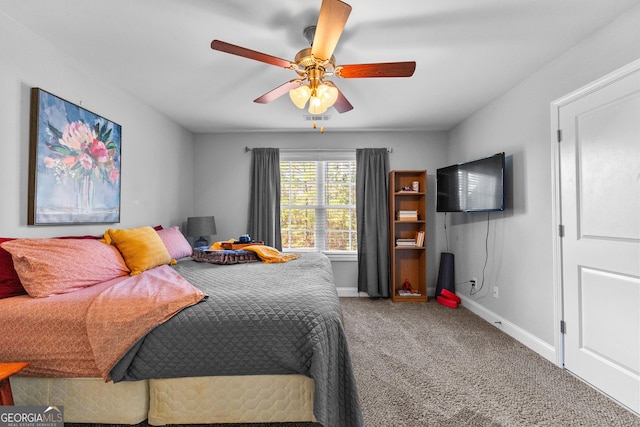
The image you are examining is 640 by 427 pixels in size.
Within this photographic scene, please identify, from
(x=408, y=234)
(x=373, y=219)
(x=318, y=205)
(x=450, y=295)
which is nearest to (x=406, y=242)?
(x=408, y=234)

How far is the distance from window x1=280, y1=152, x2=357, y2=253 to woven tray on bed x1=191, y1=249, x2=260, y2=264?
169cm

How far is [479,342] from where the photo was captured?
2887mm

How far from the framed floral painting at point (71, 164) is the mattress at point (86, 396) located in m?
1.04

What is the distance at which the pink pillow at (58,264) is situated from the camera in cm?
169

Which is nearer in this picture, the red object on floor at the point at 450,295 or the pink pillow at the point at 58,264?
the pink pillow at the point at 58,264

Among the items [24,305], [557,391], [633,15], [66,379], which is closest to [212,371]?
[66,379]

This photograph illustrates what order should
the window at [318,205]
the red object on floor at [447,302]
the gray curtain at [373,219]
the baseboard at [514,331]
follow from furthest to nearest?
the window at [318,205] < the gray curtain at [373,219] < the red object on floor at [447,302] < the baseboard at [514,331]

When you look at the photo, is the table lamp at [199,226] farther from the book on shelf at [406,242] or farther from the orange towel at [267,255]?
the book on shelf at [406,242]

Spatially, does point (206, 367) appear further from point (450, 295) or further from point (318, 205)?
point (450, 295)

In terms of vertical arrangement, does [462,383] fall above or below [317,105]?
below

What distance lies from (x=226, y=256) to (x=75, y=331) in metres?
1.44

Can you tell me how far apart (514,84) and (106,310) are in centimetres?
366

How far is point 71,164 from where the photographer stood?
2.34 m

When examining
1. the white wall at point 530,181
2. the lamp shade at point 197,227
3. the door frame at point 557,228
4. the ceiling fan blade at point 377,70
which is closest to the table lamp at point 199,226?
the lamp shade at point 197,227
